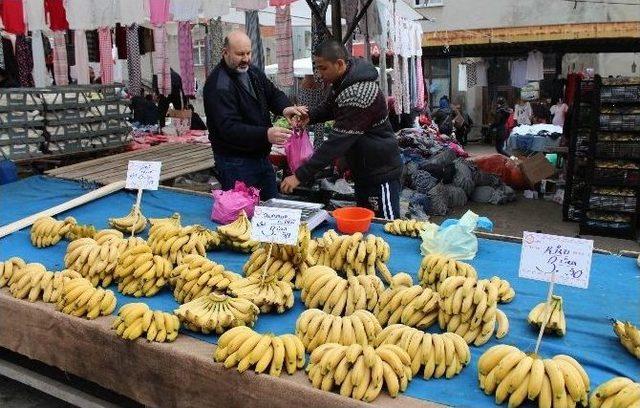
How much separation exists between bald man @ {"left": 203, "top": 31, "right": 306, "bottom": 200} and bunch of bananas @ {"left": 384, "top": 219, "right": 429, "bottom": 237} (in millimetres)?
1062

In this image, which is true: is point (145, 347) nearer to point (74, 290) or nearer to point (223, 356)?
point (223, 356)

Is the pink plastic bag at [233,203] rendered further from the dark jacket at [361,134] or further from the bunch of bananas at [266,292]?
the bunch of bananas at [266,292]

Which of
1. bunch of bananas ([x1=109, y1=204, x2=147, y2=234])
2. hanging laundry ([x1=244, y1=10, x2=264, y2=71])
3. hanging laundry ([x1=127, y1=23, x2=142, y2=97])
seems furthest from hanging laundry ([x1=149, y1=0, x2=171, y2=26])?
bunch of bananas ([x1=109, y1=204, x2=147, y2=234])

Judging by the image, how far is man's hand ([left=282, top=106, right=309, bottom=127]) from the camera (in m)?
4.40

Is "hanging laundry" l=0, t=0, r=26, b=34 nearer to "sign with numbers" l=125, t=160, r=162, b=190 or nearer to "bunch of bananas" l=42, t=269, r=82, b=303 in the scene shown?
"sign with numbers" l=125, t=160, r=162, b=190

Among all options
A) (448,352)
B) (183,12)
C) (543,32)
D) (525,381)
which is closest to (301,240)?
(448,352)

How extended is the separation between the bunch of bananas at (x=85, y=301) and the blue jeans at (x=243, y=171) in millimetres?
1953

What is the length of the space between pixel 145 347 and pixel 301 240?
922 mm

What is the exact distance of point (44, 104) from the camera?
6.43 m

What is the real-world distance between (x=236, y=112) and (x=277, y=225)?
1.96 m

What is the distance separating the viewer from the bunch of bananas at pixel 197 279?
2713 millimetres

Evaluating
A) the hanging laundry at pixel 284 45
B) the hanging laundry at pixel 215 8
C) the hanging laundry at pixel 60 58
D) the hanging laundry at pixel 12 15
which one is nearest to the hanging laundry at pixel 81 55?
the hanging laundry at pixel 60 58

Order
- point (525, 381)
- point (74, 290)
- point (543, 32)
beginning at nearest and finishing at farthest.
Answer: point (525, 381) → point (74, 290) → point (543, 32)

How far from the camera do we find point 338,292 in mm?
2512
